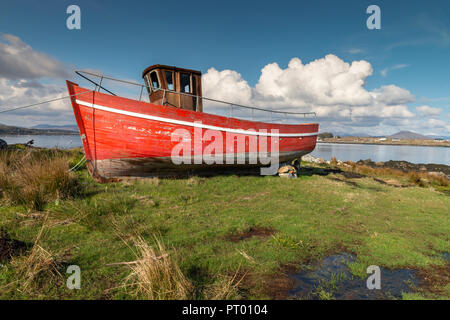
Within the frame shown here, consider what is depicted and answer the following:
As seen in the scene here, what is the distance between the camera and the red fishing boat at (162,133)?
8.40 meters

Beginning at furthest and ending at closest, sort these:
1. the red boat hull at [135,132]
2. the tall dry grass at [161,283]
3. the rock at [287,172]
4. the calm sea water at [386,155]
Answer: the calm sea water at [386,155] → the rock at [287,172] → the red boat hull at [135,132] → the tall dry grass at [161,283]

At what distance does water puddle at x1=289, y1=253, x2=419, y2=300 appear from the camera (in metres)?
3.30

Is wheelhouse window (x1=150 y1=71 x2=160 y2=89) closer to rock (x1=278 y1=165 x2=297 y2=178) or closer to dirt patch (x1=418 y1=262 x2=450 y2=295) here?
rock (x1=278 y1=165 x2=297 y2=178)

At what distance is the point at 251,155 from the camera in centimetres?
1159

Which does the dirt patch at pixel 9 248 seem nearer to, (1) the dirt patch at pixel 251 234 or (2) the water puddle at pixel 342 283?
(1) the dirt patch at pixel 251 234

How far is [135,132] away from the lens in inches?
341

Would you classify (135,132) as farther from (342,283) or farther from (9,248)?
(342,283)

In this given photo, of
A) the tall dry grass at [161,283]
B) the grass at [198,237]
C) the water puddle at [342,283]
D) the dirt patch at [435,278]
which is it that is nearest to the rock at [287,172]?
the grass at [198,237]

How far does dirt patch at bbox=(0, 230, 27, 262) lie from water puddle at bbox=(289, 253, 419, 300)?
14.2 feet

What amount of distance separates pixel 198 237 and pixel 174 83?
26.8ft

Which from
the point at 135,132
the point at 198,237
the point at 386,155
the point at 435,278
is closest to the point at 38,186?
the point at 135,132

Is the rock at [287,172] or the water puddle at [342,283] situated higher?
the rock at [287,172]
